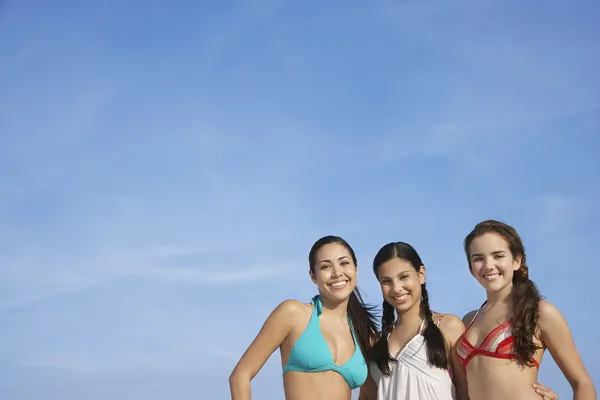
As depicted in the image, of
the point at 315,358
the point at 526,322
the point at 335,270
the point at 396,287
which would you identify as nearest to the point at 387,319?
the point at 396,287

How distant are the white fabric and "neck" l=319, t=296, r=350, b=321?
0.80 meters

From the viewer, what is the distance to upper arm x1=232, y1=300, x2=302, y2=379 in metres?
8.29

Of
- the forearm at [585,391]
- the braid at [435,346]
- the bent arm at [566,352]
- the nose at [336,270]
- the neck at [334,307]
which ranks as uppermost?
the nose at [336,270]

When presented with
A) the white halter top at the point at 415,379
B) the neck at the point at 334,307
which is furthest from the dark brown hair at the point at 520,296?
the neck at the point at 334,307

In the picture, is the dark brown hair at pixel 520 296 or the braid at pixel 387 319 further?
the braid at pixel 387 319

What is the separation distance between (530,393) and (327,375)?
203cm

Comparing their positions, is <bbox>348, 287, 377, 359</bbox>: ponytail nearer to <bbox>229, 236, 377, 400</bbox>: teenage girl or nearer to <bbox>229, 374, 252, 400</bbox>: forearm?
<bbox>229, 236, 377, 400</bbox>: teenage girl

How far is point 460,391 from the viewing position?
886 centimetres

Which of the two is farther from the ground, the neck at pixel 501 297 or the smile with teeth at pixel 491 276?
the smile with teeth at pixel 491 276

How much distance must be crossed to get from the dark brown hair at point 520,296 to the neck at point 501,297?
44mm

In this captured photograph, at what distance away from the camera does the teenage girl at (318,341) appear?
8312mm

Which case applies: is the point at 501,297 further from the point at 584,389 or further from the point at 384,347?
the point at 384,347

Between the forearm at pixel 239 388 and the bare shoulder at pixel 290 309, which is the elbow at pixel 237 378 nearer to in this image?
the forearm at pixel 239 388

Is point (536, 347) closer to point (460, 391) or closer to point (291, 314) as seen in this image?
point (460, 391)
